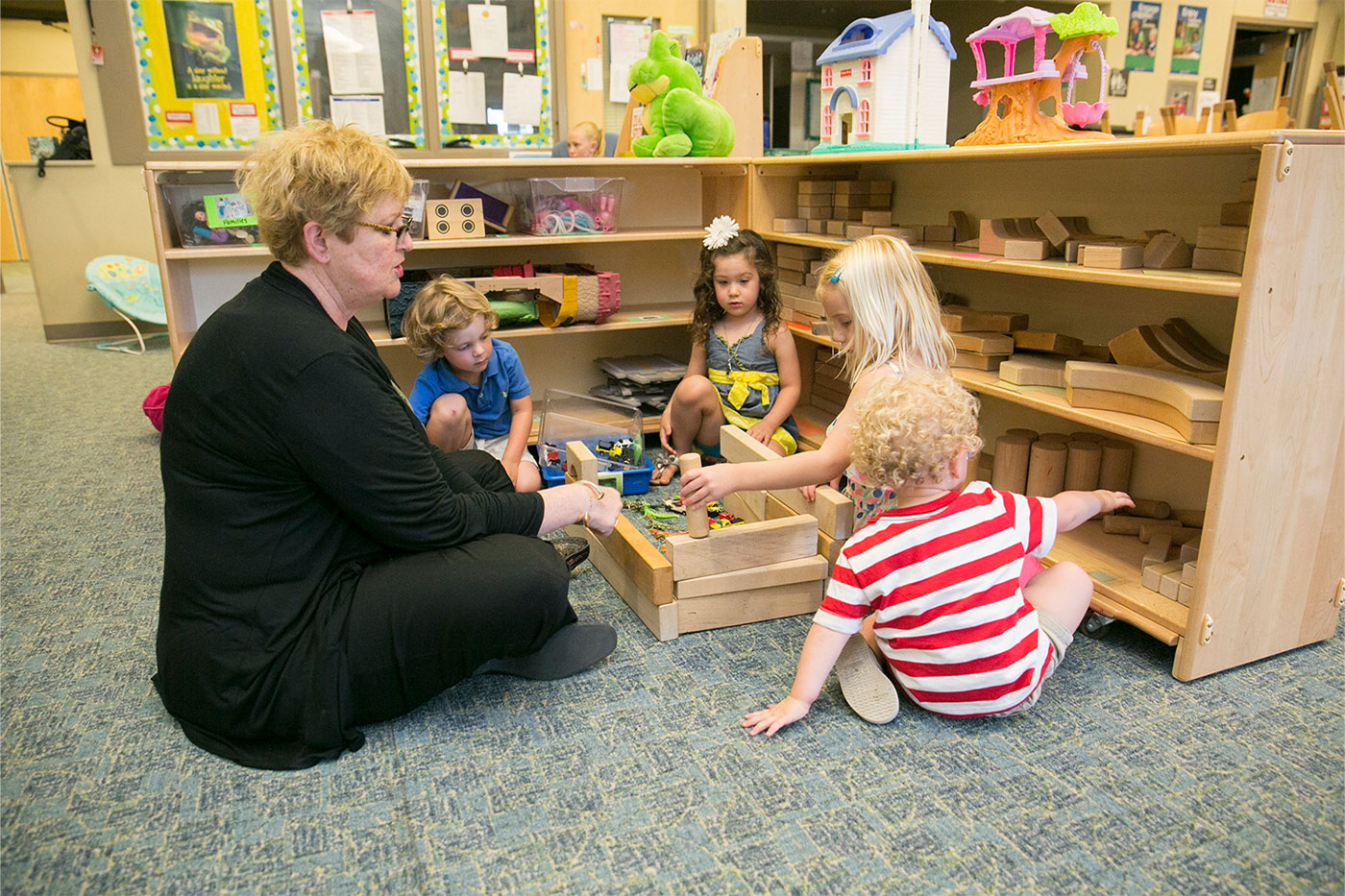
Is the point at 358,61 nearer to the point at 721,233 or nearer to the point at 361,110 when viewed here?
the point at 361,110

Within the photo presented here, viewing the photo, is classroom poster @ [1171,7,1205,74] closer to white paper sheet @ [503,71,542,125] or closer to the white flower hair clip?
white paper sheet @ [503,71,542,125]

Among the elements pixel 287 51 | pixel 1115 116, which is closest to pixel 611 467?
pixel 287 51

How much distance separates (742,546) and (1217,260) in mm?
1208

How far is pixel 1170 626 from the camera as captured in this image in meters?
1.86

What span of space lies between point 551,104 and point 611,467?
9.32ft

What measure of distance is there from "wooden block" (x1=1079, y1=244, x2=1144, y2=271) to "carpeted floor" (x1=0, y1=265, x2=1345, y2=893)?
0.83 m

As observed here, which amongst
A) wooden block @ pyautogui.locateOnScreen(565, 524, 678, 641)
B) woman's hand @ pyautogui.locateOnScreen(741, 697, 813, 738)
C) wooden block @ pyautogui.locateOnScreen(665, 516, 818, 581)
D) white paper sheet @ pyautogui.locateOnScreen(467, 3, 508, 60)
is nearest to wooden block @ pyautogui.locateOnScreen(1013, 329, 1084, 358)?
wooden block @ pyautogui.locateOnScreen(665, 516, 818, 581)

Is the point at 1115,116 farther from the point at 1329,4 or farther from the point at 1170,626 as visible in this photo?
the point at 1170,626

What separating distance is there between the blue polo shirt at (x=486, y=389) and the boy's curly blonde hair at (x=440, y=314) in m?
0.11

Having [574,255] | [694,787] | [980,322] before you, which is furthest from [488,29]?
[694,787]

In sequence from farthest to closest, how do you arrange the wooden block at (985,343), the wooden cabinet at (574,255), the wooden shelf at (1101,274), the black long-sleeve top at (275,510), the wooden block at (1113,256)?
the wooden cabinet at (574,255)
the wooden block at (985,343)
the wooden block at (1113,256)
the wooden shelf at (1101,274)
the black long-sleeve top at (275,510)

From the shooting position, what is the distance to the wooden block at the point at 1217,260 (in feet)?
6.24

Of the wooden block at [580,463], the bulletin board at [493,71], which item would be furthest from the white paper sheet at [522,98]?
the wooden block at [580,463]

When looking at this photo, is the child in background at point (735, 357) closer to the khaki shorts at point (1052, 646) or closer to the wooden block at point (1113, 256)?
the wooden block at point (1113, 256)
